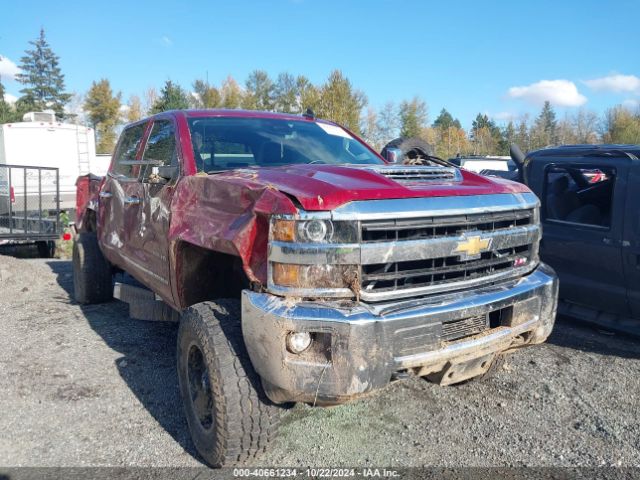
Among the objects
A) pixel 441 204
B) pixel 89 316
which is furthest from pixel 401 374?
pixel 89 316

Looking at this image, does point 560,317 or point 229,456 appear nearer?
point 229,456

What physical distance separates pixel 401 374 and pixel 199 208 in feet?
4.97

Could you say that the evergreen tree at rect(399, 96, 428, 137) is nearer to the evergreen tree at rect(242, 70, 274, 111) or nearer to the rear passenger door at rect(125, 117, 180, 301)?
the evergreen tree at rect(242, 70, 274, 111)

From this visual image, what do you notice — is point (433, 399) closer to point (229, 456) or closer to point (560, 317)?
point (229, 456)

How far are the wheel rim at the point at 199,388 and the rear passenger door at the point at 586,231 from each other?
372cm

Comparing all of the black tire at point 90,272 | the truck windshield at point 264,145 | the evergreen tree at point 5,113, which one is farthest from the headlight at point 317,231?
the evergreen tree at point 5,113

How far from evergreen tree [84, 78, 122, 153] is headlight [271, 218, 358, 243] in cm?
5114

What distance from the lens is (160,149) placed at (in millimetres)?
4211

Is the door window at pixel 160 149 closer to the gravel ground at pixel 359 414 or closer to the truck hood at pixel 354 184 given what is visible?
the truck hood at pixel 354 184

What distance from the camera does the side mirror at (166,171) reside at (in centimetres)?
359

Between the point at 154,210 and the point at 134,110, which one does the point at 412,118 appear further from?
the point at 154,210

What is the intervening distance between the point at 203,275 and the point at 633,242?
3.64 m

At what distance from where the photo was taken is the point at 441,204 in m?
2.78

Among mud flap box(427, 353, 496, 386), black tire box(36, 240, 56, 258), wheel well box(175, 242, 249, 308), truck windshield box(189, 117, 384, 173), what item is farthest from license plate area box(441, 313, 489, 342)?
black tire box(36, 240, 56, 258)
